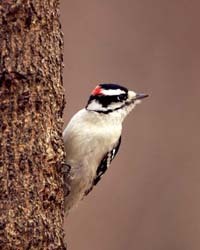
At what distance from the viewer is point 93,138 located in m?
4.11

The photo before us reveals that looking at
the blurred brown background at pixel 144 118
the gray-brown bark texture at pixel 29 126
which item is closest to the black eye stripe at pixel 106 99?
the gray-brown bark texture at pixel 29 126

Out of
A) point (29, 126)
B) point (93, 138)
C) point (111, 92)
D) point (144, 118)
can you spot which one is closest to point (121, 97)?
point (111, 92)

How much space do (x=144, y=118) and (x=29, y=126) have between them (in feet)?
13.4

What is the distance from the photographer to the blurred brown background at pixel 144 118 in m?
7.18

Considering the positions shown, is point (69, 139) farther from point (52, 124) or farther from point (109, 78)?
point (109, 78)

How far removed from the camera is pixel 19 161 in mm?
3352

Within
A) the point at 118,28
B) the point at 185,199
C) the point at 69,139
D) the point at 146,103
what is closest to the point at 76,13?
the point at 118,28

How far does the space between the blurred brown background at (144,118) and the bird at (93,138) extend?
2717mm

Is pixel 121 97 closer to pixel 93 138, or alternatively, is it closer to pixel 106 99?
pixel 106 99

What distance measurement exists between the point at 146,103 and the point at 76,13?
92 cm

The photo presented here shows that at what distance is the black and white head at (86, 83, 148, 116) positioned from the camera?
164 inches

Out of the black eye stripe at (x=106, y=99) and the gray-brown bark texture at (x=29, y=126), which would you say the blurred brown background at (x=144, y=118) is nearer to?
the black eye stripe at (x=106, y=99)

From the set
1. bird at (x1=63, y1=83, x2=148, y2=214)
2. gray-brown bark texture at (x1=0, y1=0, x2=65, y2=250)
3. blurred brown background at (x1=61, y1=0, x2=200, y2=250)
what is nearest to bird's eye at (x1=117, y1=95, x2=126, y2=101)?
bird at (x1=63, y1=83, x2=148, y2=214)

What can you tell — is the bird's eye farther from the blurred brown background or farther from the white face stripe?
the blurred brown background
